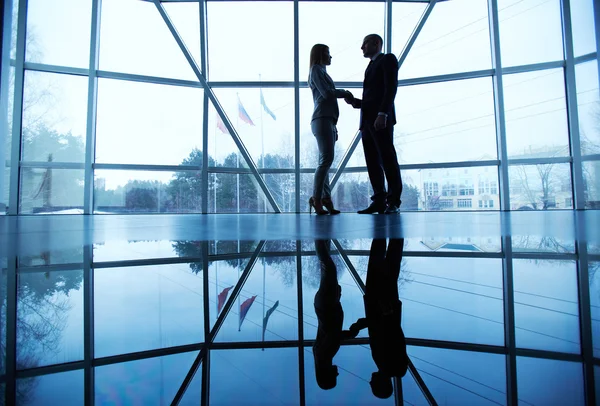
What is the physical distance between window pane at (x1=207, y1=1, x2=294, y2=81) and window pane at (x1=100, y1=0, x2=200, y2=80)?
509 mm

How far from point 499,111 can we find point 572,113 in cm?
109

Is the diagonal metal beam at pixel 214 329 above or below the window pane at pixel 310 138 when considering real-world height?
below

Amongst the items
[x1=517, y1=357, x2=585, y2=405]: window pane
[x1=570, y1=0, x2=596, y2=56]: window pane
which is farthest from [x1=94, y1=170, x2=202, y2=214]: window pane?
[x1=570, y1=0, x2=596, y2=56]: window pane

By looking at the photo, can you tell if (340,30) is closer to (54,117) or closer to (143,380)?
(54,117)

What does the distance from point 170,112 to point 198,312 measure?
20.2 feet

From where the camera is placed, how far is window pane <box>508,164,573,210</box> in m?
5.70

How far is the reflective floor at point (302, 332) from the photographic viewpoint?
0.25 m

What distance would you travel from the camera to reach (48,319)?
16.5 inches

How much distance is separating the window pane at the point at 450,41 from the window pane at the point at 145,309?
6262mm

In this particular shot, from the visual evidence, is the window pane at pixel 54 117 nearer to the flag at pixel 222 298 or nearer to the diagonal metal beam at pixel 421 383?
the flag at pixel 222 298

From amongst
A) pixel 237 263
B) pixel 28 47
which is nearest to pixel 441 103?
pixel 237 263

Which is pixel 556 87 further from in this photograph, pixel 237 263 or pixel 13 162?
pixel 13 162

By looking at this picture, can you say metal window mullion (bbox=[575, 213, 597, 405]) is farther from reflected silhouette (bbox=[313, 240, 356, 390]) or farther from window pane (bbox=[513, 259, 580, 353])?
reflected silhouette (bbox=[313, 240, 356, 390])

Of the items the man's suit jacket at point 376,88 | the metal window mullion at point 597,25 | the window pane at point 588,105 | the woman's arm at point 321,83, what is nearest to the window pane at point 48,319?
the woman's arm at point 321,83
